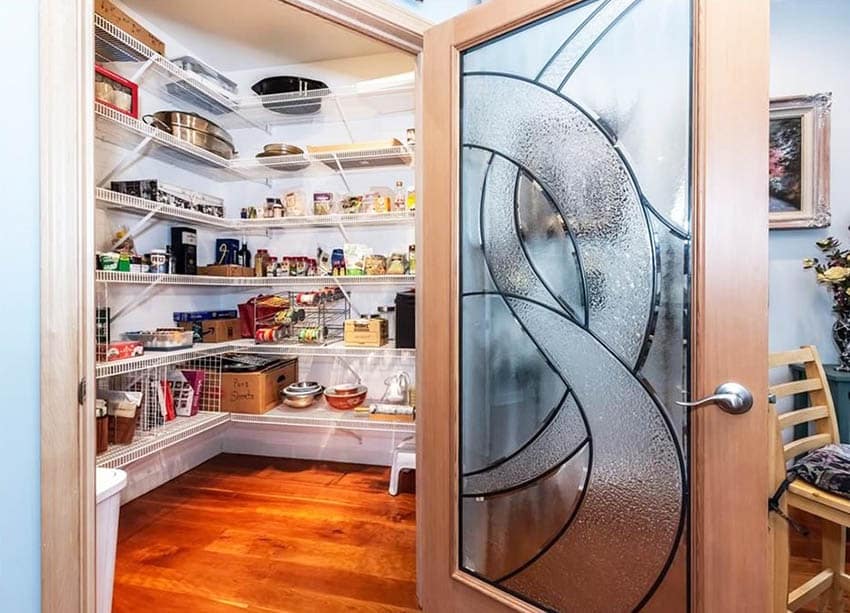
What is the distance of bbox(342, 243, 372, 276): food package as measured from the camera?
8.61 ft

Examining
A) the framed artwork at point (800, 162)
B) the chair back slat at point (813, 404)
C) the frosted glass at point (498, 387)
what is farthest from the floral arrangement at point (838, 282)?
the frosted glass at point (498, 387)

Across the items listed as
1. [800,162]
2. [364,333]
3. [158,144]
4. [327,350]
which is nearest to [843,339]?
[800,162]

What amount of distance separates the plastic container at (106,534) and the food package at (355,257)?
5.18ft

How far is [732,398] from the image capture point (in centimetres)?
93

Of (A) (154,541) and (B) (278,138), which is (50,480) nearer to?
(A) (154,541)

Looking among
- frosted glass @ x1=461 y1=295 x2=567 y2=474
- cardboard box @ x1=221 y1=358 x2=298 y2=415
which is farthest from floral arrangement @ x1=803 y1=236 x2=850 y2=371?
cardboard box @ x1=221 y1=358 x2=298 y2=415

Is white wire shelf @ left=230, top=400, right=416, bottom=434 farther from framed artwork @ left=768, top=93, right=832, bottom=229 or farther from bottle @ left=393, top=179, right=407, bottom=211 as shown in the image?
framed artwork @ left=768, top=93, right=832, bottom=229

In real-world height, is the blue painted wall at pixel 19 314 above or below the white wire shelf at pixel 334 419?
above

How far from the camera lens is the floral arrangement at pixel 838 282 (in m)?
2.02

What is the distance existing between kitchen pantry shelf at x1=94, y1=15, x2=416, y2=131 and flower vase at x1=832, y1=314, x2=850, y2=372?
2.55 metres

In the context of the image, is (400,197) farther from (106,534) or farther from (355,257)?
(106,534)

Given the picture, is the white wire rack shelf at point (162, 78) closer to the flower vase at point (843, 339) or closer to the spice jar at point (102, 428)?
the spice jar at point (102, 428)

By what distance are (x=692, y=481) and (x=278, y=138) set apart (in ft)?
9.95

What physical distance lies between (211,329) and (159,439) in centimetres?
74
